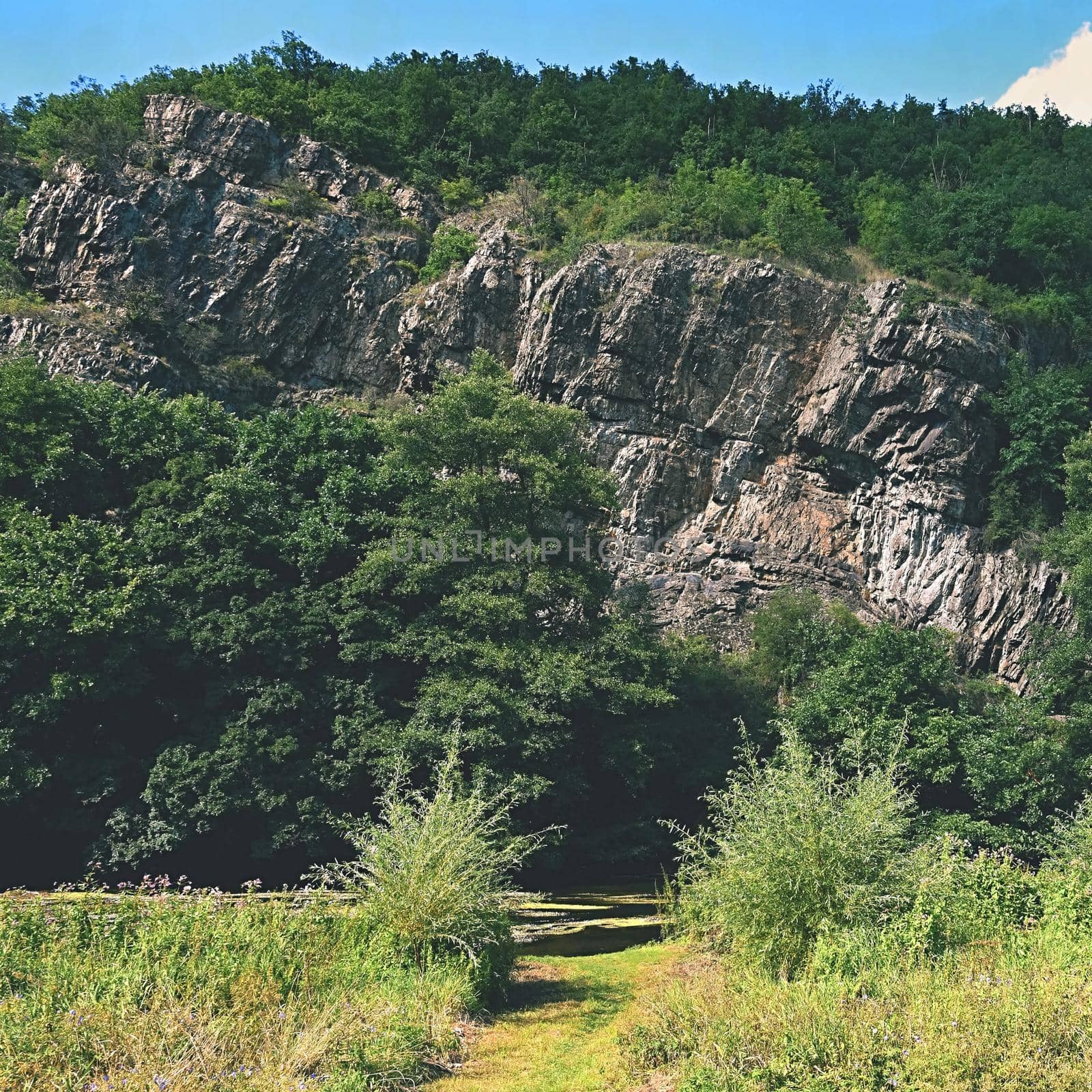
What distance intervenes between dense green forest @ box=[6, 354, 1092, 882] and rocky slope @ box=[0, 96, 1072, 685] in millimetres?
10972

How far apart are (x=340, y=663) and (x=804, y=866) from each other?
1586 centimetres

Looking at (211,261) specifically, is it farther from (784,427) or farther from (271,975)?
(271,975)

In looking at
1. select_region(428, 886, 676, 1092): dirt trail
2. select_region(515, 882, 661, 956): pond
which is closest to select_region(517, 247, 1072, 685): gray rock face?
select_region(515, 882, 661, 956): pond

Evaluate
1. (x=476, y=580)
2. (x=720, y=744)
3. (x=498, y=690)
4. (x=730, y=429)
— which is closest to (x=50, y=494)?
(x=476, y=580)

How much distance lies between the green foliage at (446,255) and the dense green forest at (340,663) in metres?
18.6

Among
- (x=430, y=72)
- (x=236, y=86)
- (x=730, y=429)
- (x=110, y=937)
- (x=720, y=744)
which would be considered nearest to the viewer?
(x=110, y=937)

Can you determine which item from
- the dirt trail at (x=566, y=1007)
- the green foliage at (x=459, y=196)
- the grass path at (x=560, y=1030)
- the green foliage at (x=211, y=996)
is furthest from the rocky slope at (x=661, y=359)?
the green foliage at (x=211, y=996)

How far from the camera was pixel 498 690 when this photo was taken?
72.6ft

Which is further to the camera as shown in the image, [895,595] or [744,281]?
[744,281]

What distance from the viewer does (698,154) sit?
54781mm

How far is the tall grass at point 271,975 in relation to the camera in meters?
6.70

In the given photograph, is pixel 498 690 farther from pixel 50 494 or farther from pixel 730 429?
pixel 730 429

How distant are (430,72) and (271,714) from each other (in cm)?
4684

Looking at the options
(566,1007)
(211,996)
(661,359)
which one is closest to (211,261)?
→ (661,359)
